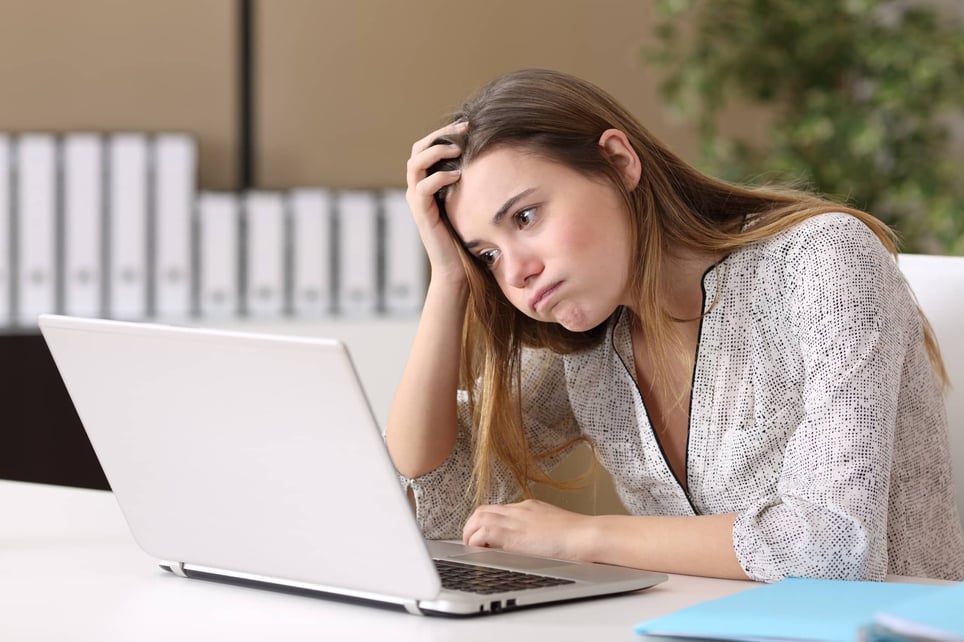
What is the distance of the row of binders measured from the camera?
8.51ft

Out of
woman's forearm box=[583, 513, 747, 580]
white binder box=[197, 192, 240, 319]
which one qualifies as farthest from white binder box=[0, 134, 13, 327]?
woman's forearm box=[583, 513, 747, 580]

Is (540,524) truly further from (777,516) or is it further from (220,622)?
(220,622)

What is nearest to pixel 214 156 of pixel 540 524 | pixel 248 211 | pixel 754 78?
pixel 248 211

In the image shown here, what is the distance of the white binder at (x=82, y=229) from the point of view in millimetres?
2600

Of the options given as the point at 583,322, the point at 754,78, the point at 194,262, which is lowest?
the point at 194,262

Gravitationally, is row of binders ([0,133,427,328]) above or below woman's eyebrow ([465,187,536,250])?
below

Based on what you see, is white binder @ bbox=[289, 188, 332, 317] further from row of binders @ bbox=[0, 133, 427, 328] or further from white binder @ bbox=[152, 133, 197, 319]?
white binder @ bbox=[152, 133, 197, 319]

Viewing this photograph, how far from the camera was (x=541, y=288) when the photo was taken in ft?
3.67

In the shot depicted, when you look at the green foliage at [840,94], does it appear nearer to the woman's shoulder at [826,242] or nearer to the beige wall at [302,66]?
the beige wall at [302,66]

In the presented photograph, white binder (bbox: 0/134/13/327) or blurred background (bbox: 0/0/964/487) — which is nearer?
white binder (bbox: 0/134/13/327)

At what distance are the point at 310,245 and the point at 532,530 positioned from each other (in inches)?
68.2

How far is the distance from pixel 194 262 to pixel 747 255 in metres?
1.70

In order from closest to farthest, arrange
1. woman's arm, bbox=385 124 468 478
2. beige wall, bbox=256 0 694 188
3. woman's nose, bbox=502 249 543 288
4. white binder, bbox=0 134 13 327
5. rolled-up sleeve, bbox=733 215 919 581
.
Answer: rolled-up sleeve, bbox=733 215 919 581
woman's nose, bbox=502 249 543 288
woman's arm, bbox=385 124 468 478
white binder, bbox=0 134 13 327
beige wall, bbox=256 0 694 188

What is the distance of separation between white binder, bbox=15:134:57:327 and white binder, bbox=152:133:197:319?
0.21 meters
